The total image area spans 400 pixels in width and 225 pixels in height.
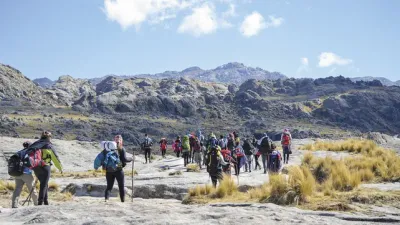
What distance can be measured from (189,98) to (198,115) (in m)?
11.7

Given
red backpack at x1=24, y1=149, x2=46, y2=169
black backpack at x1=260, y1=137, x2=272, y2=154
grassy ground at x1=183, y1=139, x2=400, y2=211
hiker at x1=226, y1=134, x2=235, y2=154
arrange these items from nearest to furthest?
grassy ground at x1=183, y1=139, x2=400, y2=211
red backpack at x1=24, y1=149, x2=46, y2=169
black backpack at x1=260, y1=137, x2=272, y2=154
hiker at x1=226, y1=134, x2=235, y2=154

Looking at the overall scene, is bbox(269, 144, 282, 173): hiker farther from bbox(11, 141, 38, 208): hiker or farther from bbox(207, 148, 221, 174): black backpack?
bbox(11, 141, 38, 208): hiker

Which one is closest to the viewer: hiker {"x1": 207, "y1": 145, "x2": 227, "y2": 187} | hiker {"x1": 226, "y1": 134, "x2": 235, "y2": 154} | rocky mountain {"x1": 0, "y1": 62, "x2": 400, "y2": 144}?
hiker {"x1": 207, "y1": 145, "x2": 227, "y2": 187}

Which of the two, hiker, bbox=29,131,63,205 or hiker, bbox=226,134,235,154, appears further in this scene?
hiker, bbox=226,134,235,154

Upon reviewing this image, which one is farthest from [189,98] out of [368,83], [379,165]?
[379,165]

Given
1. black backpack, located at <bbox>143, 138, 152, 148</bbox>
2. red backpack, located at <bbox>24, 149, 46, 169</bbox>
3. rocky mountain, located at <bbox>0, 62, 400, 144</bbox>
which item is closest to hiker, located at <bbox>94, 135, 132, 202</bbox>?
red backpack, located at <bbox>24, 149, 46, 169</bbox>

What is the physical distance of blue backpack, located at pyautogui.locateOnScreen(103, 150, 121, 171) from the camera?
1081 centimetres

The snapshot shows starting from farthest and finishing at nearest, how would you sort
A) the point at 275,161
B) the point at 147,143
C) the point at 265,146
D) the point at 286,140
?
the point at 147,143 → the point at 286,140 → the point at 265,146 → the point at 275,161

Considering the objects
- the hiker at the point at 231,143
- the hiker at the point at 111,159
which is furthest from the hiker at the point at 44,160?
the hiker at the point at 231,143

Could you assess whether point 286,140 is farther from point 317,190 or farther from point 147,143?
point 147,143

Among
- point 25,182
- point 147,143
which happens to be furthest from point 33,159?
point 147,143

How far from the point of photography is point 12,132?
8519cm

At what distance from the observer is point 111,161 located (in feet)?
35.6

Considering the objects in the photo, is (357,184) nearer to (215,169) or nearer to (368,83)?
(215,169)
